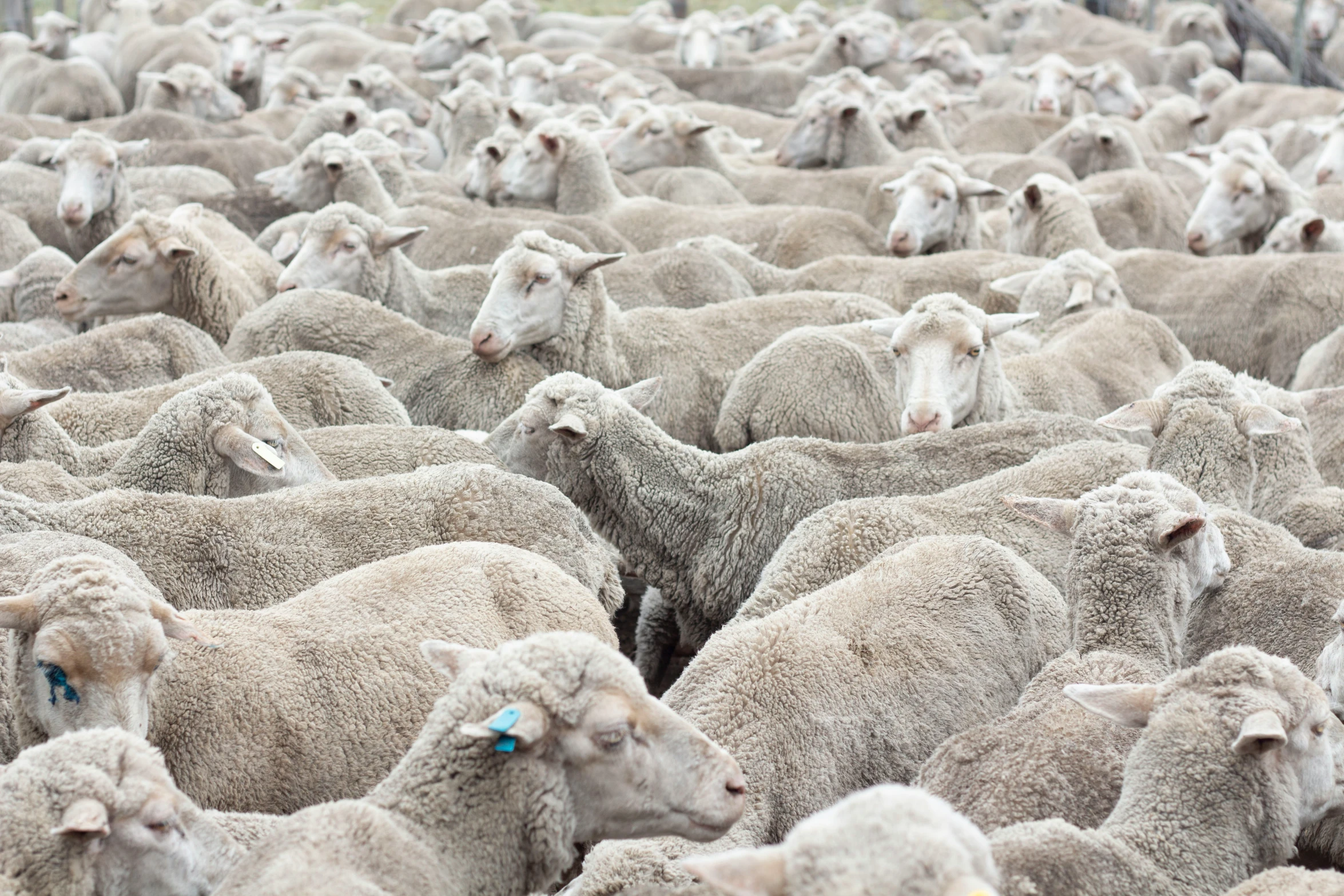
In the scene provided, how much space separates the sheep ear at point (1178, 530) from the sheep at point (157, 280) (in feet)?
14.8

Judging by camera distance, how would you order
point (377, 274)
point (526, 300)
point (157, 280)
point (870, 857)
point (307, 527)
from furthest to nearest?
1. point (377, 274)
2. point (157, 280)
3. point (526, 300)
4. point (307, 527)
5. point (870, 857)

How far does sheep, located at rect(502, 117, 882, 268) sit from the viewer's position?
9.18 meters

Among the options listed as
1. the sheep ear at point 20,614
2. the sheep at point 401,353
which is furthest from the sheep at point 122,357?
the sheep ear at point 20,614

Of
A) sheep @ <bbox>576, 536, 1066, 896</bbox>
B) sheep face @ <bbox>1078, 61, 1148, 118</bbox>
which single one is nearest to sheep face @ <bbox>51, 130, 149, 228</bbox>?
sheep @ <bbox>576, 536, 1066, 896</bbox>

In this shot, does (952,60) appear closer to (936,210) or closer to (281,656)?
(936,210)

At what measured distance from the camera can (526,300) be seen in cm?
649

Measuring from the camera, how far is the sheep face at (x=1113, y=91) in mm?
14883

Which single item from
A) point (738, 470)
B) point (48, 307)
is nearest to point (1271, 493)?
point (738, 470)

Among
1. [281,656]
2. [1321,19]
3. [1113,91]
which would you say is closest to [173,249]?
[281,656]

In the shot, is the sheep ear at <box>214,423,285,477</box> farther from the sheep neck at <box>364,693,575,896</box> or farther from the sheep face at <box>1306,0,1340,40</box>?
the sheep face at <box>1306,0,1340,40</box>

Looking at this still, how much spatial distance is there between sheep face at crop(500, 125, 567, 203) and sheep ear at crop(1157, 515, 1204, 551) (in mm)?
6013

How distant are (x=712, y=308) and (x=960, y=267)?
167cm

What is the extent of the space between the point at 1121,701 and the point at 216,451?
2.96m

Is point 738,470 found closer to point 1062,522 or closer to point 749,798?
point 1062,522
